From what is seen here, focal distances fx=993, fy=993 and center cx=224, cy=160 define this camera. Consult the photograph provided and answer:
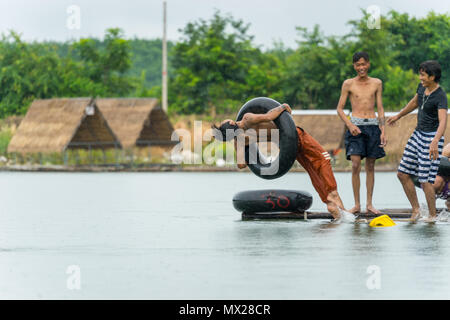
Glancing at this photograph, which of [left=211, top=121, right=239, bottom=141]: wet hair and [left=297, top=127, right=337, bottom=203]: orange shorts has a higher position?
[left=211, top=121, right=239, bottom=141]: wet hair

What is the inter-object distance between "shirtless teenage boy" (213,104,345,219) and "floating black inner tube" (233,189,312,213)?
311 mm

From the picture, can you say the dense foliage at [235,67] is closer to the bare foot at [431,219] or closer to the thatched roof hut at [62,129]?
the thatched roof hut at [62,129]

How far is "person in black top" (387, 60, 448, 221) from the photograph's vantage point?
36.9 ft

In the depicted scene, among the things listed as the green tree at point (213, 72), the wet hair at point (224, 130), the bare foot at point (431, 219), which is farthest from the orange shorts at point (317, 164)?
the green tree at point (213, 72)

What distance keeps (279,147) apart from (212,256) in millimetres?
3694

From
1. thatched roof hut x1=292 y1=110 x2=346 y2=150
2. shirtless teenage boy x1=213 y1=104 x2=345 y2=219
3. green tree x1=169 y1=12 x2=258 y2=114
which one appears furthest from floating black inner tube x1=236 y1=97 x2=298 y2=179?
green tree x1=169 y1=12 x2=258 y2=114

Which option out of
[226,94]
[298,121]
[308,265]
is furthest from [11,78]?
[308,265]

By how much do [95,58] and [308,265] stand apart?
188ft

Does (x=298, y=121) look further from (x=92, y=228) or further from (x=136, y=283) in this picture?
(x=136, y=283)

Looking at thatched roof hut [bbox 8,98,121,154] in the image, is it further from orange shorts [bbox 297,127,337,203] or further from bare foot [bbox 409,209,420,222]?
bare foot [bbox 409,209,420,222]

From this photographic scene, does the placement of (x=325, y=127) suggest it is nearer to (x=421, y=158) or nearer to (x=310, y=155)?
(x=310, y=155)

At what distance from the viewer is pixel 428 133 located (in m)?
11.5

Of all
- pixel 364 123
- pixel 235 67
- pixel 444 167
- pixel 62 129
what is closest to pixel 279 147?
pixel 364 123

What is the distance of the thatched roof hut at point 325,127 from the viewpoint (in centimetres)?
4206
